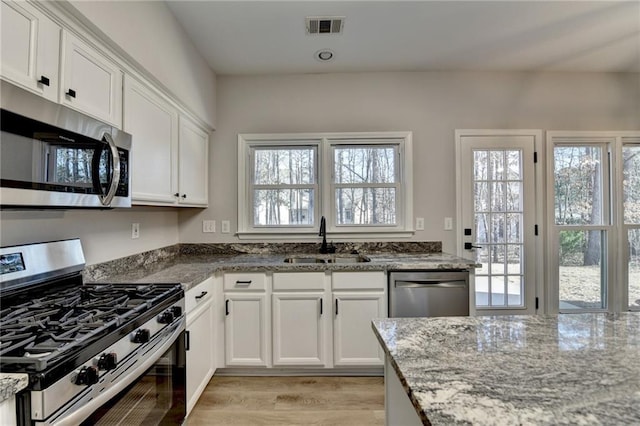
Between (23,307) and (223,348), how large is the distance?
54.0 inches

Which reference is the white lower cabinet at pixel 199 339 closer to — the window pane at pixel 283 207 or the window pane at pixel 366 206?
the window pane at pixel 283 207

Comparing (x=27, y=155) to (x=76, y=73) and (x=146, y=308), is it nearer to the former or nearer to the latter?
(x=76, y=73)

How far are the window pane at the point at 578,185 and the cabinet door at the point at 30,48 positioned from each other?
12.3 feet

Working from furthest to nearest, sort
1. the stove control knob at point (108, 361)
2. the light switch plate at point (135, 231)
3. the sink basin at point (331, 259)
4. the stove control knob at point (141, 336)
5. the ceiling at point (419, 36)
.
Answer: the sink basin at point (331, 259) < the light switch plate at point (135, 231) < the ceiling at point (419, 36) < the stove control knob at point (141, 336) < the stove control knob at point (108, 361)

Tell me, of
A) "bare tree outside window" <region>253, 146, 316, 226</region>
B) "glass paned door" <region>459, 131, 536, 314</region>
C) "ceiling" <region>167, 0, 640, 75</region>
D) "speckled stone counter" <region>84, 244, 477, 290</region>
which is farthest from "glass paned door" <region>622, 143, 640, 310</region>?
"bare tree outside window" <region>253, 146, 316, 226</region>

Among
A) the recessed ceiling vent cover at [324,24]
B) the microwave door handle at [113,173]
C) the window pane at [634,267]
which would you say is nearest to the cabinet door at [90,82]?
the microwave door handle at [113,173]

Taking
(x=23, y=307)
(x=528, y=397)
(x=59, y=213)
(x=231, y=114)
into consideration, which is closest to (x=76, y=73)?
(x=59, y=213)

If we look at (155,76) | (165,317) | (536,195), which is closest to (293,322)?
(165,317)

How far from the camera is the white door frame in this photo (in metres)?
2.92

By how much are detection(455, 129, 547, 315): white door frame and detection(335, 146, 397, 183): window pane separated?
0.62 m

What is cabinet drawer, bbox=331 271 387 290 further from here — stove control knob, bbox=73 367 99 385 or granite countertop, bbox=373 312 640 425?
stove control knob, bbox=73 367 99 385

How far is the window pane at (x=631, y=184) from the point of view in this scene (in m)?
2.98

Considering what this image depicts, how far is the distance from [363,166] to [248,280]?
1.51 metres

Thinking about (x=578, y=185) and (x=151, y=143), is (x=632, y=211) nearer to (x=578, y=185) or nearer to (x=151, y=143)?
(x=578, y=185)
